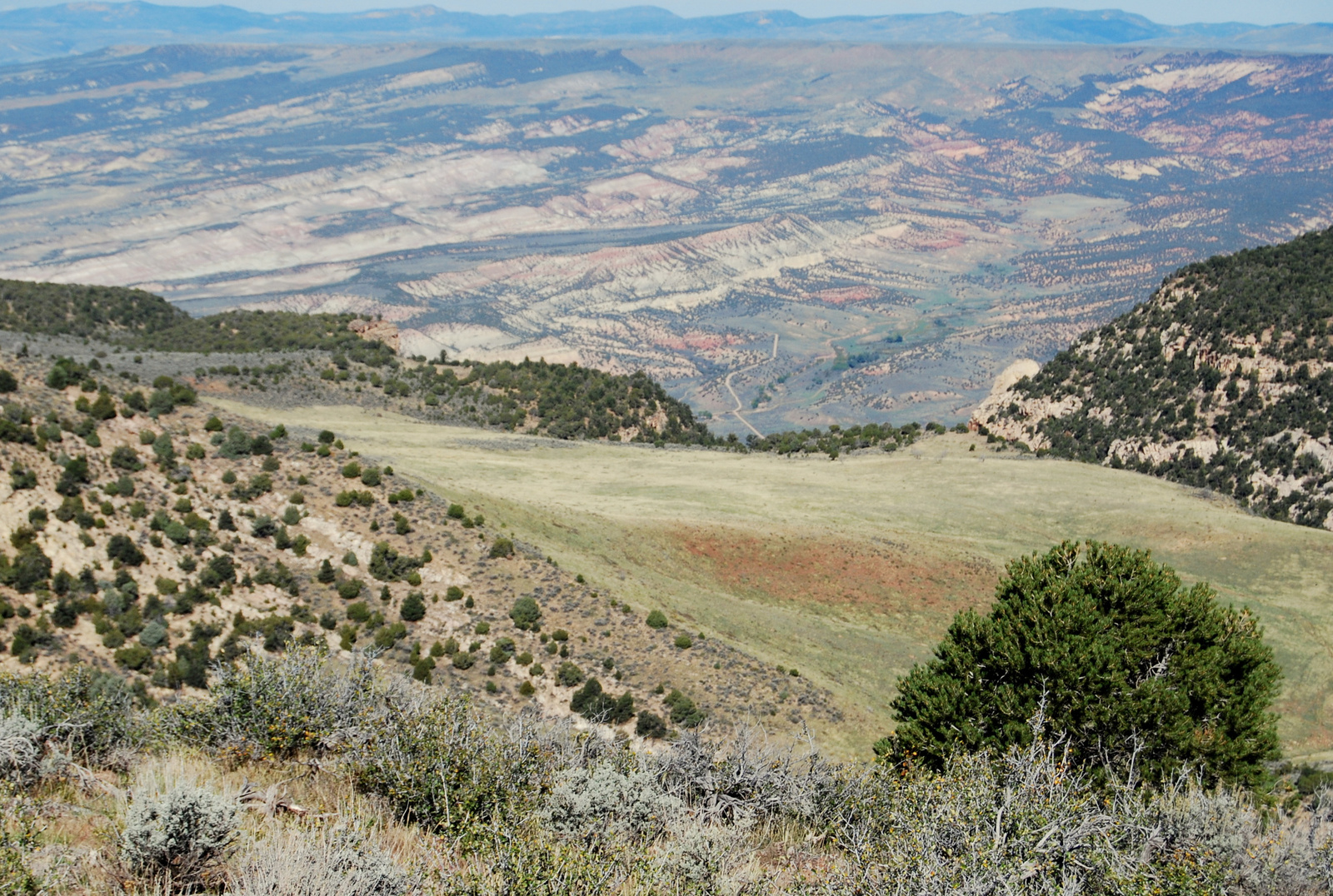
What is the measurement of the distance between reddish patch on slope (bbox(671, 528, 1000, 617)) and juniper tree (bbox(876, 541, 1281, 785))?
1414 centimetres

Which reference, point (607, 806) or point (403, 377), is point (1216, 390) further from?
point (607, 806)

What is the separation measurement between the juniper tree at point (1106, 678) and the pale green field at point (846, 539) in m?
6.45

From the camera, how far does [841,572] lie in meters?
35.3

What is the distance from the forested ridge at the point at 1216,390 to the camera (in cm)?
5341

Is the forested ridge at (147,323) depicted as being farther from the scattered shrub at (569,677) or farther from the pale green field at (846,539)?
the scattered shrub at (569,677)

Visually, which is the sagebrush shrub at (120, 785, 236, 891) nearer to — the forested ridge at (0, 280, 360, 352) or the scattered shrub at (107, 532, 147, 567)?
the scattered shrub at (107, 532, 147, 567)

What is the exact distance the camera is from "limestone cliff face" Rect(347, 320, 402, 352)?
7650 cm

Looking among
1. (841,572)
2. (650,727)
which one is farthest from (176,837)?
(841,572)

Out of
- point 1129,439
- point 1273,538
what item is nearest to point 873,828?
point 1273,538

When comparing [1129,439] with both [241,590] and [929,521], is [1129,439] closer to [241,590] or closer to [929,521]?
[929,521]

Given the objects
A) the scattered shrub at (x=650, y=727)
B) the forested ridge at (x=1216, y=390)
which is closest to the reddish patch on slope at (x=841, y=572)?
the scattered shrub at (x=650, y=727)

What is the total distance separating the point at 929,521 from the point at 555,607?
67.8ft

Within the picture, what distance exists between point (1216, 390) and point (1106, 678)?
2062 inches

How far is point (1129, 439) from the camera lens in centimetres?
6047
